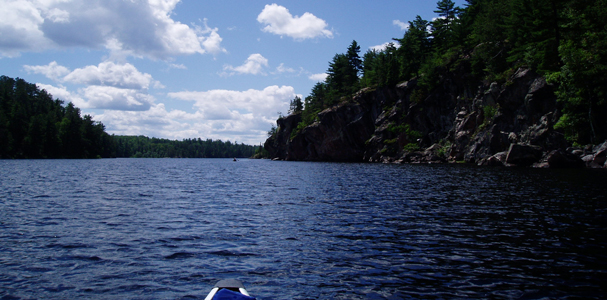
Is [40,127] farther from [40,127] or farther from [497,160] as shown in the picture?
[497,160]

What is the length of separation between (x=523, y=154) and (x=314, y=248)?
49.9 metres

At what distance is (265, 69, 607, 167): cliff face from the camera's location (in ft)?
167

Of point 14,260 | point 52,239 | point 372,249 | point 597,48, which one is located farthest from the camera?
point 597,48

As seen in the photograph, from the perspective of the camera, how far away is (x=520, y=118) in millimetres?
55312

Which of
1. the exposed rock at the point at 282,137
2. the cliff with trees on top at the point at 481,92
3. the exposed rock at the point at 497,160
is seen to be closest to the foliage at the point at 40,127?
the exposed rock at the point at 282,137

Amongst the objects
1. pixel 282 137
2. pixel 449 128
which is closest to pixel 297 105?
pixel 282 137

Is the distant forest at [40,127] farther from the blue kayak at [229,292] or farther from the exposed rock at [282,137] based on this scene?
the blue kayak at [229,292]

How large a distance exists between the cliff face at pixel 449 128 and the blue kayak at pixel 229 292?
52016mm

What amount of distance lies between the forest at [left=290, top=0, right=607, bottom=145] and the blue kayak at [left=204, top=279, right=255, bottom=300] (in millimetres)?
50717

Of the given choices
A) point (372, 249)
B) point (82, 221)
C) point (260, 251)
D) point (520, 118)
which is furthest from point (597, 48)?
Answer: point (82, 221)

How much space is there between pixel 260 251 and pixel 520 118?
56570 millimetres

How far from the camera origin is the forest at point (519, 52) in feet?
143

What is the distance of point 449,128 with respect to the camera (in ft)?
250

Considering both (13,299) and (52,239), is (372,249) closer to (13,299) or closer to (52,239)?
(13,299)
